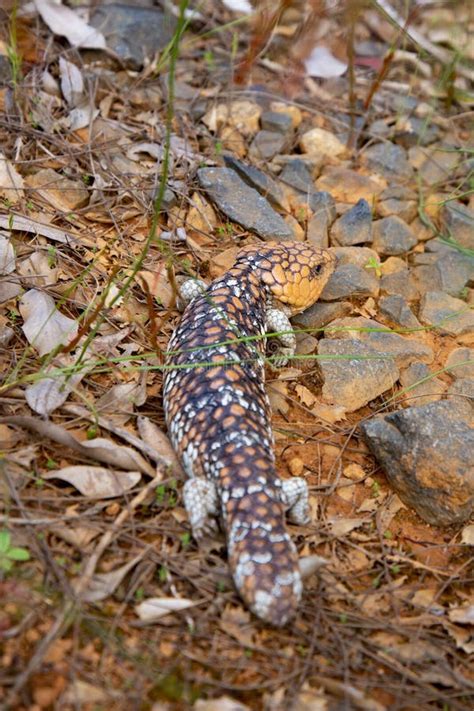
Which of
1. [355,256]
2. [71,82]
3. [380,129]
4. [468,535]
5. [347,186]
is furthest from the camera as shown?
[380,129]

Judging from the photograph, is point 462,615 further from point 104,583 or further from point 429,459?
point 104,583

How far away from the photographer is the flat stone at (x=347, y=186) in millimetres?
6785

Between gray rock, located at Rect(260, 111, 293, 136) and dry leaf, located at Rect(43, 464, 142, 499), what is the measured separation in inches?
162

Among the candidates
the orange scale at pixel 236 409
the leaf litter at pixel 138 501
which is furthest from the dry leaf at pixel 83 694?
the orange scale at pixel 236 409

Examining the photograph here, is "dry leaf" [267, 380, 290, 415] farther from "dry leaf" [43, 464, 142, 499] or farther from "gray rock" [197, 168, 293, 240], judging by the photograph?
"gray rock" [197, 168, 293, 240]

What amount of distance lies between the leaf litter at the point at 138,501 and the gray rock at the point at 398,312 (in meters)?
0.97

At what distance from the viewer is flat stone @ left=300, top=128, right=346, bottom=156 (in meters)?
7.08

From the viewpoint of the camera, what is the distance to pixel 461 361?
5.54 m

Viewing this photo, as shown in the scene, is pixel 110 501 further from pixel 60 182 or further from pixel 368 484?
pixel 60 182

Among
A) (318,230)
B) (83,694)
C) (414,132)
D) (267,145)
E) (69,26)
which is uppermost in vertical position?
(69,26)

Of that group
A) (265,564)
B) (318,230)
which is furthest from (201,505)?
(318,230)

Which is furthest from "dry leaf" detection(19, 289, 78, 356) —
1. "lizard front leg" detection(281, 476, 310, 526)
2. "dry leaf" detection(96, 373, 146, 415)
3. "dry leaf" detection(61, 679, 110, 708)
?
"dry leaf" detection(61, 679, 110, 708)

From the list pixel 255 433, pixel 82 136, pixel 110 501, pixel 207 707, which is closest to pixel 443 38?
pixel 82 136

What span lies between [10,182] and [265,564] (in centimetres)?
362
